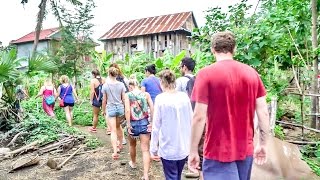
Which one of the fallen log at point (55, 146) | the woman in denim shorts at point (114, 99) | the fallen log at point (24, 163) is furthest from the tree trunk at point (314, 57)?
the fallen log at point (24, 163)

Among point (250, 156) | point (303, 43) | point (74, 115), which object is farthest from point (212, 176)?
point (74, 115)

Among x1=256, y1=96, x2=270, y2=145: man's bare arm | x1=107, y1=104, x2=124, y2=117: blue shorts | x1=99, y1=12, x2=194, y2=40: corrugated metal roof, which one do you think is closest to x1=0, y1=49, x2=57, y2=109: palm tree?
x1=107, y1=104, x2=124, y2=117: blue shorts

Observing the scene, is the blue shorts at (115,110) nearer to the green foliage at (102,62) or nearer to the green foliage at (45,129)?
the green foliage at (45,129)

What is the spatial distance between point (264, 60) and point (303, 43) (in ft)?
6.58

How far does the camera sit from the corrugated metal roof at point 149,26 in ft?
107

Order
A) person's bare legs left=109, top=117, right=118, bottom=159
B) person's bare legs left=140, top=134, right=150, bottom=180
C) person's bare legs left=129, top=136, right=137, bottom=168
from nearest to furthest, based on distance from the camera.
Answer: person's bare legs left=140, top=134, right=150, bottom=180
person's bare legs left=129, top=136, right=137, bottom=168
person's bare legs left=109, top=117, right=118, bottom=159

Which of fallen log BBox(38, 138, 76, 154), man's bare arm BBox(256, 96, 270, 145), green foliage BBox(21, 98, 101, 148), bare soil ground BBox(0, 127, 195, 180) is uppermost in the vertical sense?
man's bare arm BBox(256, 96, 270, 145)

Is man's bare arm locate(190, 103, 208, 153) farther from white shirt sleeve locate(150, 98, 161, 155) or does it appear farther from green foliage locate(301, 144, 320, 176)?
green foliage locate(301, 144, 320, 176)

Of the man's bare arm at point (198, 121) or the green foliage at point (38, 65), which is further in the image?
the green foliage at point (38, 65)

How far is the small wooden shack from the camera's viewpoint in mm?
32250

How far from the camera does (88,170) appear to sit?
6.89 meters

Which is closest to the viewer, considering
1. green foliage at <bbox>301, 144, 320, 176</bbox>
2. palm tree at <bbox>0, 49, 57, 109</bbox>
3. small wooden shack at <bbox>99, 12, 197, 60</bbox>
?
green foliage at <bbox>301, 144, 320, 176</bbox>

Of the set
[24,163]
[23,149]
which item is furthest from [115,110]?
[23,149]

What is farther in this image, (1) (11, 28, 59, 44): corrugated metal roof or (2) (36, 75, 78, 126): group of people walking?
(1) (11, 28, 59, 44): corrugated metal roof
